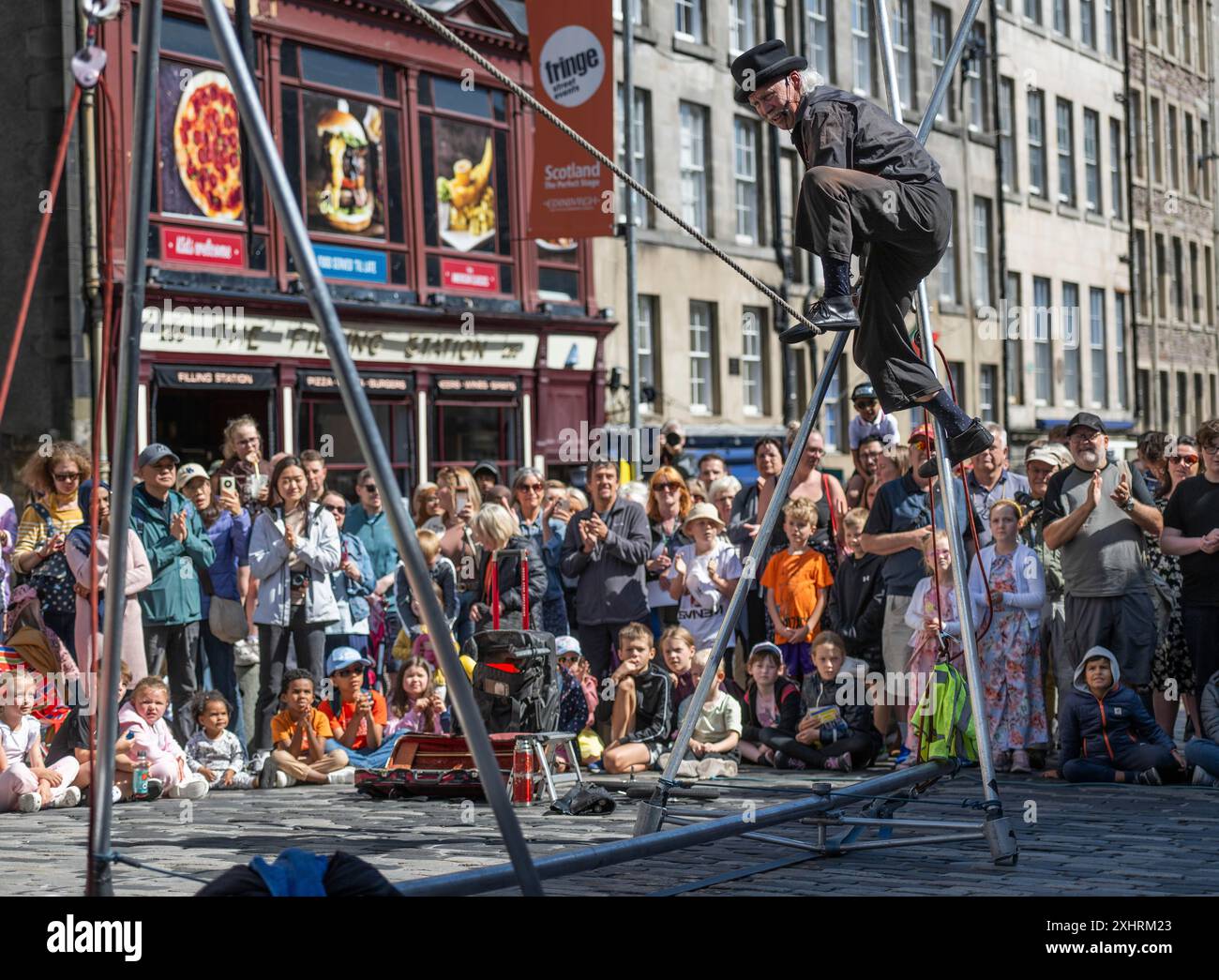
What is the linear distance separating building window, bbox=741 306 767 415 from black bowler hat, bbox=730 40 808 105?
24.4 m

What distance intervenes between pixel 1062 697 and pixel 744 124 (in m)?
22.2

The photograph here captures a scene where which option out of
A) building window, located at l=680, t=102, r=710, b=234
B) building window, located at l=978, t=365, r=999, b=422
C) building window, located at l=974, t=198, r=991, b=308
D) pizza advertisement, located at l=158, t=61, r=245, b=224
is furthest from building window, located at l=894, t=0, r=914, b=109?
pizza advertisement, located at l=158, t=61, r=245, b=224

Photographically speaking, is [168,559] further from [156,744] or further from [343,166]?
[343,166]

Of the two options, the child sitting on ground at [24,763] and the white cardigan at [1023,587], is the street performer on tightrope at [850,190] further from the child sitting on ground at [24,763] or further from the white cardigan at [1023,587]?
the child sitting on ground at [24,763]

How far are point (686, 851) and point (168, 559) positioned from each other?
12.9ft

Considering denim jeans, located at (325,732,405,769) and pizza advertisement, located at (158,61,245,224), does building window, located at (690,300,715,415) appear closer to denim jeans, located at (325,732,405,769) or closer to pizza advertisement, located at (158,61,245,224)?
pizza advertisement, located at (158,61,245,224)

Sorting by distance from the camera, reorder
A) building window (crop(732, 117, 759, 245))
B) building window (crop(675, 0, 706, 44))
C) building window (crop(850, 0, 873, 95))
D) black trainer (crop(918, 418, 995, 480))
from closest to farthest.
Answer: black trainer (crop(918, 418, 995, 480)) → building window (crop(675, 0, 706, 44)) → building window (crop(732, 117, 759, 245)) → building window (crop(850, 0, 873, 95))

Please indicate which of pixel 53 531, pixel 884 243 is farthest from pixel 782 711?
pixel 884 243

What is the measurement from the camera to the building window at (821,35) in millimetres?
32750

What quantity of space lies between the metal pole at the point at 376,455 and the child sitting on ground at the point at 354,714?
6619mm

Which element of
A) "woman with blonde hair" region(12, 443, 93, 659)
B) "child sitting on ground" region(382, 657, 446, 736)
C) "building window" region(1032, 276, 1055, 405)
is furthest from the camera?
"building window" region(1032, 276, 1055, 405)

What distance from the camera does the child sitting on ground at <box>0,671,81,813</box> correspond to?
9.82 m

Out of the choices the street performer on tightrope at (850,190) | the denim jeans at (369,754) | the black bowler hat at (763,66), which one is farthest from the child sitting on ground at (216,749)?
the black bowler hat at (763,66)
